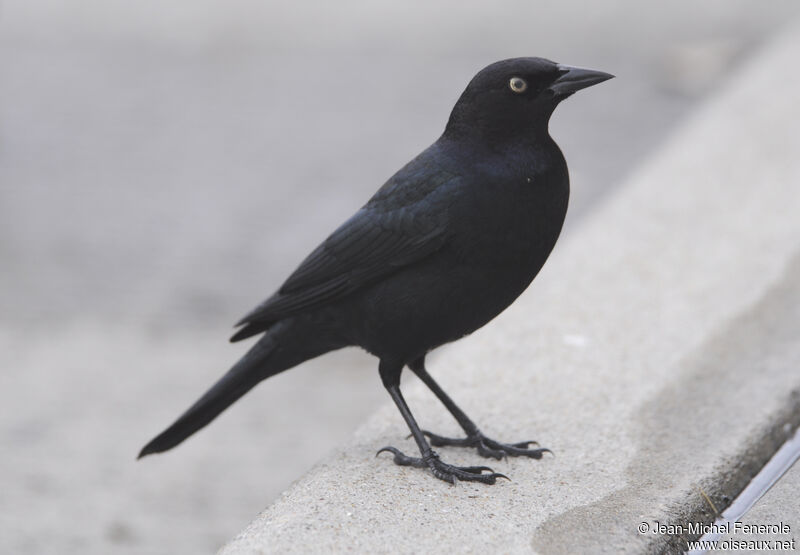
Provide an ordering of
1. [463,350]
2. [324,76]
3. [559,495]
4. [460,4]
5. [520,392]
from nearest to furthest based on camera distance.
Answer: [559,495] < [520,392] < [463,350] < [324,76] < [460,4]

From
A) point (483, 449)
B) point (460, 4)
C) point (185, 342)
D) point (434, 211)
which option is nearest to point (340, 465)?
point (483, 449)

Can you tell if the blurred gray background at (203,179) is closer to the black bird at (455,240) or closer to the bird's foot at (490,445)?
the bird's foot at (490,445)

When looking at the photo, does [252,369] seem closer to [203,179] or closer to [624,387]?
[624,387]

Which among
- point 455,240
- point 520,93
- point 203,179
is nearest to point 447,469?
point 455,240

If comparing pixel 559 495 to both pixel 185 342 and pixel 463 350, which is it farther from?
pixel 185 342

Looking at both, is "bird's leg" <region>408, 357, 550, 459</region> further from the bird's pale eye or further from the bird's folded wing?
the bird's pale eye

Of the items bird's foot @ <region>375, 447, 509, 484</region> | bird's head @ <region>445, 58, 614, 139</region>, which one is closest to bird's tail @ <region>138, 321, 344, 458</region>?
bird's foot @ <region>375, 447, 509, 484</region>
